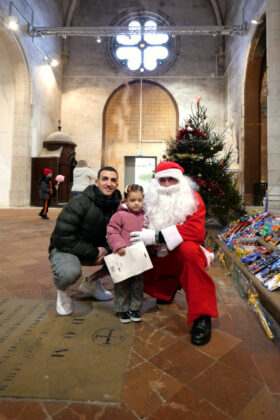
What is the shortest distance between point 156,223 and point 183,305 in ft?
2.44

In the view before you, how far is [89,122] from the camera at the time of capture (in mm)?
13812

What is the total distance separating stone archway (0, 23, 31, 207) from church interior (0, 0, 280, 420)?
49 millimetres

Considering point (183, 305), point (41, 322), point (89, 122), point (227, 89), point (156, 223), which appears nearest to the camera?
point (41, 322)

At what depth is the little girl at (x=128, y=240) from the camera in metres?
1.80

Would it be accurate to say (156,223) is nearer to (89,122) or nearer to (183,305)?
(183,305)

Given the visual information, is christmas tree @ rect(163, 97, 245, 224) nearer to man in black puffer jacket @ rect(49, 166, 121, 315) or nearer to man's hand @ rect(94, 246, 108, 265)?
man in black puffer jacket @ rect(49, 166, 121, 315)

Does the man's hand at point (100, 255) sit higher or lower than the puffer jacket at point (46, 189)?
lower

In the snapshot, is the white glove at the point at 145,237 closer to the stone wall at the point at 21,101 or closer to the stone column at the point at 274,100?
the stone column at the point at 274,100

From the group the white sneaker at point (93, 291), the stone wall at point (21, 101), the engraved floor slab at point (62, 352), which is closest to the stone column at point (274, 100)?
the white sneaker at point (93, 291)

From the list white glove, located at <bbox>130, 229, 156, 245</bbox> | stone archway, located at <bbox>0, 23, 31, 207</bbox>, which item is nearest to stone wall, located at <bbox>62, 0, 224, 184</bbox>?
stone archway, located at <bbox>0, 23, 31, 207</bbox>

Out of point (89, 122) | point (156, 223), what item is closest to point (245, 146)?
point (89, 122)

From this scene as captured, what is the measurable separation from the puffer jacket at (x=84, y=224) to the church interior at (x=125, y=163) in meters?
0.49

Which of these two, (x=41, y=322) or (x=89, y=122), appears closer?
(x=41, y=322)

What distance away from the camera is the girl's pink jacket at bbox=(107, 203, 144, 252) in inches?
69.4
